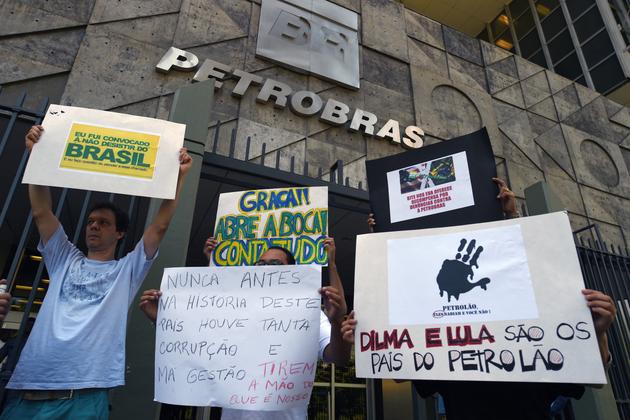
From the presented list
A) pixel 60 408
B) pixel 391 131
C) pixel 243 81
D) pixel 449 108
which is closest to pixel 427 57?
pixel 449 108

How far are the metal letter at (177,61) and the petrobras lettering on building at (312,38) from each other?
1218mm

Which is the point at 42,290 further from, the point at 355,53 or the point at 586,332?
the point at 586,332

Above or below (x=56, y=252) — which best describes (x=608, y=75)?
above

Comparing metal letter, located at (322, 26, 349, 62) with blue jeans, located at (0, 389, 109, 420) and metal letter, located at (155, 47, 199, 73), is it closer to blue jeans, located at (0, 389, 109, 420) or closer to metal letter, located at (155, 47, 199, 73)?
metal letter, located at (155, 47, 199, 73)

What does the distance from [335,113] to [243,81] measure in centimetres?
170

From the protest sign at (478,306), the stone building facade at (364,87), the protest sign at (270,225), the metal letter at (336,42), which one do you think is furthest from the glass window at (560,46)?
the protest sign at (478,306)

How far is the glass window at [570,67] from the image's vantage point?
14.3 metres

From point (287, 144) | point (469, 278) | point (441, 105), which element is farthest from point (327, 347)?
point (441, 105)

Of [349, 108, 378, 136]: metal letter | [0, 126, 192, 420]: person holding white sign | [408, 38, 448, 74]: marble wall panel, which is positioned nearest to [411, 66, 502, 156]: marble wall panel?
[408, 38, 448, 74]: marble wall panel

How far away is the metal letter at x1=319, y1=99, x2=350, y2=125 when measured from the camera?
7.01m

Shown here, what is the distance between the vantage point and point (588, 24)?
572 inches

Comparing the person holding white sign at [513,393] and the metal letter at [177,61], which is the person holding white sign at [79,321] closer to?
the person holding white sign at [513,393]

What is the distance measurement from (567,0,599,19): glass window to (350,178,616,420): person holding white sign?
57.1 feet

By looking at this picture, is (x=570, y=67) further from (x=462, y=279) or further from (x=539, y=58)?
(x=462, y=279)
